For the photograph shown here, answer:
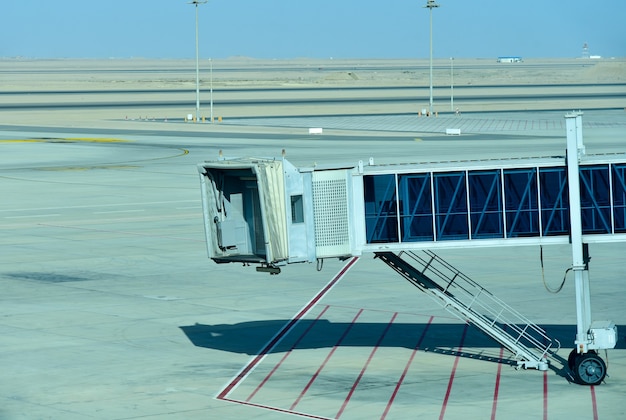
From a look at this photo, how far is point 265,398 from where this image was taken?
25.8m

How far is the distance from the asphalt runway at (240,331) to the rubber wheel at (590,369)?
0.29 meters

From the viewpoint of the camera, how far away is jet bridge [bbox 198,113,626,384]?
2750 cm

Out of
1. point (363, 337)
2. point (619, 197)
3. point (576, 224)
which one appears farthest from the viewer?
point (363, 337)

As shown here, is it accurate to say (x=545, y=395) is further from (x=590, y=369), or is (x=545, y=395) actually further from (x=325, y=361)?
(x=325, y=361)

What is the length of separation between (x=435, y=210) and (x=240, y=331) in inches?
315

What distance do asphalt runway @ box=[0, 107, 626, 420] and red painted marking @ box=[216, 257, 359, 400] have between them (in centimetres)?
6

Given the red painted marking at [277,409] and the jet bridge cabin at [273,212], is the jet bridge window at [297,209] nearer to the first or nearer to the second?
the jet bridge cabin at [273,212]

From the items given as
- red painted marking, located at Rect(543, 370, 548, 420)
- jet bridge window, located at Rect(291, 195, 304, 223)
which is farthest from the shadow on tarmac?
jet bridge window, located at Rect(291, 195, 304, 223)

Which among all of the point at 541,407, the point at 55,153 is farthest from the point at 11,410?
the point at 55,153

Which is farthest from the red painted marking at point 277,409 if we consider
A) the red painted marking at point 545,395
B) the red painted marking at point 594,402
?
the red painted marking at point 594,402

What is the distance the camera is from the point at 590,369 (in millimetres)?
26781

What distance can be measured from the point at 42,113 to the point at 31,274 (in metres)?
130

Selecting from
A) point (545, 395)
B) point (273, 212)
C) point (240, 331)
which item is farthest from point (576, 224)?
point (240, 331)

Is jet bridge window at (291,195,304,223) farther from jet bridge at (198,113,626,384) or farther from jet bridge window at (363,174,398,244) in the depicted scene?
jet bridge window at (363,174,398,244)
